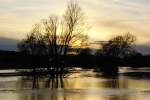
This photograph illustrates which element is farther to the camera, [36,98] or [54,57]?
[54,57]

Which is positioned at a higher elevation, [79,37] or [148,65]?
[79,37]

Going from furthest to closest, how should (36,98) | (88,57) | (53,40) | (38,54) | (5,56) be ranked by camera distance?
(88,57)
(5,56)
(38,54)
(53,40)
(36,98)

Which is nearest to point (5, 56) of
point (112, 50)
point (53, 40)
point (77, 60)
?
point (77, 60)

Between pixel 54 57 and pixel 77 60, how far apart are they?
7338 cm

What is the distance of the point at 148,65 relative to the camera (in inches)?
6427

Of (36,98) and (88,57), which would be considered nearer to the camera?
(36,98)

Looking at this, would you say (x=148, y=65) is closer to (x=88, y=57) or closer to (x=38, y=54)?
(x=88, y=57)

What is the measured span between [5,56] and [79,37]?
76.7 m

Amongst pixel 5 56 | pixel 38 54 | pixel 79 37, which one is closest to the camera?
pixel 79 37

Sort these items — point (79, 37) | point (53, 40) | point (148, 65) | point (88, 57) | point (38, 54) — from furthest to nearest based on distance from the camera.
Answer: point (148, 65) < point (88, 57) < point (38, 54) < point (53, 40) < point (79, 37)

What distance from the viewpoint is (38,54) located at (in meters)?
96.0

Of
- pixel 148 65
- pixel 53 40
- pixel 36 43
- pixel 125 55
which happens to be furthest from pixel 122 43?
pixel 53 40

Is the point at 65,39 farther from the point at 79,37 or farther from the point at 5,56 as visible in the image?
the point at 5,56

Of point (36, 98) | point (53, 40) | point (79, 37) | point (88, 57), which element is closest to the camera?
point (36, 98)
